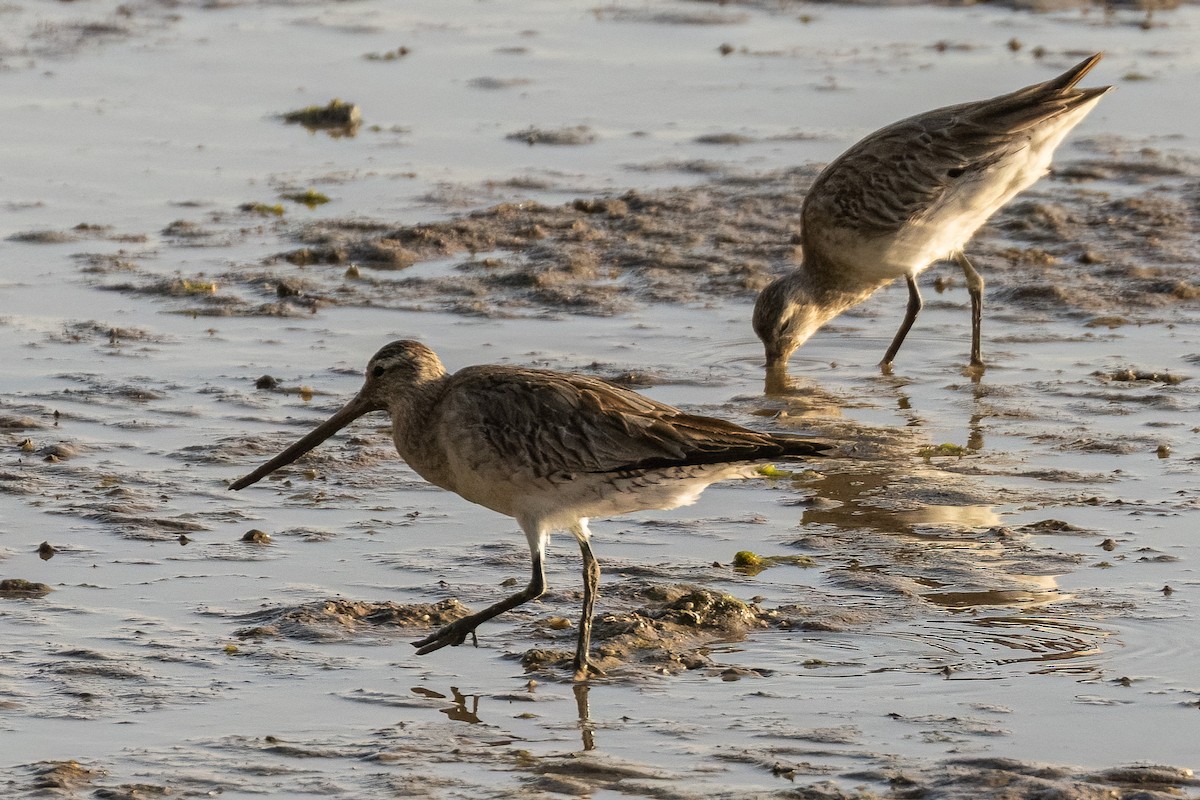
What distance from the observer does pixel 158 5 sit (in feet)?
57.0

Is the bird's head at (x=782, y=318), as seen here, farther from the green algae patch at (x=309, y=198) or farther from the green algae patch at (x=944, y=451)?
the green algae patch at (x=309, y=198)

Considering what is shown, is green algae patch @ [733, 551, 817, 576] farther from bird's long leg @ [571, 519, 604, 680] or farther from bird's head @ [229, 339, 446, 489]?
bird's head @ [229, 339, 446, 489]

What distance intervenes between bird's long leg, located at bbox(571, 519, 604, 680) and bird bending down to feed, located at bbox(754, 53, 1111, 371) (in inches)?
147

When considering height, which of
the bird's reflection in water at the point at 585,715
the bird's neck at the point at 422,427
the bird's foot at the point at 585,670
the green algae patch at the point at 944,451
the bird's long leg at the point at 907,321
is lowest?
the bird's reflection in water at the point at 585,715

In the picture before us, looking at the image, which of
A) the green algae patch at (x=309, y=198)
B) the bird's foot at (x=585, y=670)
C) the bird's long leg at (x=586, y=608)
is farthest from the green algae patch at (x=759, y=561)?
the green algae patch at (x=309, y=198)

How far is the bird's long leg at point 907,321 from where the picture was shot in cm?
971

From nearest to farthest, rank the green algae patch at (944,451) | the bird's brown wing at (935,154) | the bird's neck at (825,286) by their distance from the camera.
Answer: the green algae patch at (944,451), the bird's brown wing at (935,154), the bird's neck at (825,286)

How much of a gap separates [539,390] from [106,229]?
19.3ft

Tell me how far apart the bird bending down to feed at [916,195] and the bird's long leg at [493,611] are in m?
3.78

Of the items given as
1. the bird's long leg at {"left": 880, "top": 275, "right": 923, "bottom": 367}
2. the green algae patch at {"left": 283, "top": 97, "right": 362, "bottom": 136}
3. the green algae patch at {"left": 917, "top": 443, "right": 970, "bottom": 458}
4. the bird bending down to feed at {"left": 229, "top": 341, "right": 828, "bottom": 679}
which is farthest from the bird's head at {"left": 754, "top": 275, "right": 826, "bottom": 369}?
the green algae patch at {"left": 283, "top": 97, "right": 362, "bottom": 136}

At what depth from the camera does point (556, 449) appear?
587cm

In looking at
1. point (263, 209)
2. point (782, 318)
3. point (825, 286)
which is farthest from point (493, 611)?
point (263, 209)

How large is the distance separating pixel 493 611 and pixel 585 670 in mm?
409

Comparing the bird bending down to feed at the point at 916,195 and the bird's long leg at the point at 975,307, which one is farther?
the bird bending down to feed at the point at 916,195
